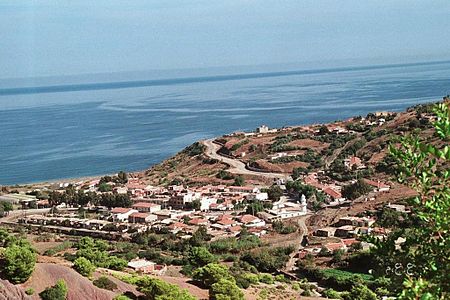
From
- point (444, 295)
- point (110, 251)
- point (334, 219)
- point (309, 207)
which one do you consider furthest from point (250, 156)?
point (444, 295)

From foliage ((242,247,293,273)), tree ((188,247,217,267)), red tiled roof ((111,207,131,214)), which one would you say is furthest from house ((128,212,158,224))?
tree ((188,247,217,267))

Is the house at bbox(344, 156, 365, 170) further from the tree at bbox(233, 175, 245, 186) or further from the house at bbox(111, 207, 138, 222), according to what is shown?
the house at bbox(111, 207, 138, 222)

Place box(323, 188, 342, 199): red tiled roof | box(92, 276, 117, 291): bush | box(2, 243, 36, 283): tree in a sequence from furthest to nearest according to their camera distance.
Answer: box(323, 188, 342, 199): red tiled roof → box(92, 276, 117, 291): bush → box(2, 243, 36, 283): tree

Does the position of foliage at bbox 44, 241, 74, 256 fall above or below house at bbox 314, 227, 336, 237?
above

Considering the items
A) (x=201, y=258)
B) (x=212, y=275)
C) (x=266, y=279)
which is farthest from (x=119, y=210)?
(x=212, y=275)

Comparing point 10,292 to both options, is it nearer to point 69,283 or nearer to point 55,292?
point 55,292

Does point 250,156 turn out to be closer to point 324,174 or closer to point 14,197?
point 324,174

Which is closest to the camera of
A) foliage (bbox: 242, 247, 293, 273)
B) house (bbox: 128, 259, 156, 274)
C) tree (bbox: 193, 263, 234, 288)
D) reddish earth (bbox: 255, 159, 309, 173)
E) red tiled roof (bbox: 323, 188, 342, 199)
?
tree (bbox: 193, 263, 234, 288)
